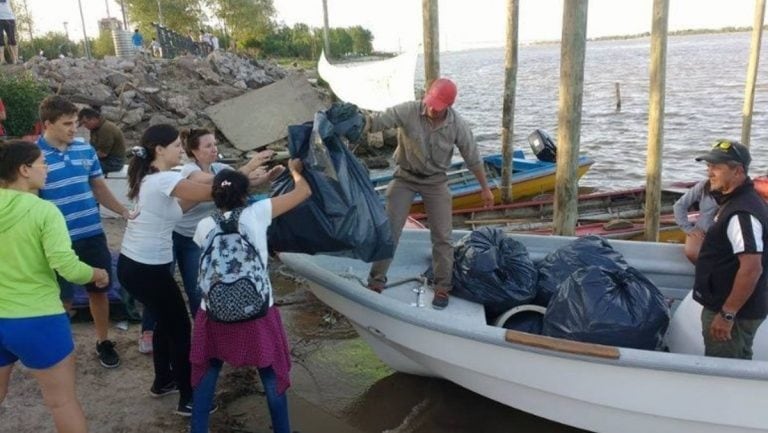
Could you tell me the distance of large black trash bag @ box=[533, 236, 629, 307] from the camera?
416 cm

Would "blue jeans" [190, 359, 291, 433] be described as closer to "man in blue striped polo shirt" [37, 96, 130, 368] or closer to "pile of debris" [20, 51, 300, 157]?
"man in blue striped polo shirt" [37, 96, 130, 368]

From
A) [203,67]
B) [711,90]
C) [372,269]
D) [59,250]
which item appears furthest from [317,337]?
[711,90]

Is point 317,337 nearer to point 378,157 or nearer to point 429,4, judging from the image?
point 429,4

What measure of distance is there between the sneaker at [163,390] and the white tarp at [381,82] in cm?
989

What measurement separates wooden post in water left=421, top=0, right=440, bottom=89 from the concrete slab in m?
5.39

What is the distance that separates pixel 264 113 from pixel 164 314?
11345mm

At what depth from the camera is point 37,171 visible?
265 centimetres

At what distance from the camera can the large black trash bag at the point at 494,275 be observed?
4219 mm

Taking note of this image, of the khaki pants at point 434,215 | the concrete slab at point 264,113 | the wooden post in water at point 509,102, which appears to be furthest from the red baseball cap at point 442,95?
the concrete slab at point 264,113

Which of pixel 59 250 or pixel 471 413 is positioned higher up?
pixel 59 250

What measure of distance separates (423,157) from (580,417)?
1.87 m

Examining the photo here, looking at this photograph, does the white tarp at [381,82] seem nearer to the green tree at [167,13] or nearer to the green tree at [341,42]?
the green tree at [167,13]

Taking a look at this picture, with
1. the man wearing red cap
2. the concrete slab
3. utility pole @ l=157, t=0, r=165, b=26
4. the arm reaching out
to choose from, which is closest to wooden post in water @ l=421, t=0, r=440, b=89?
the man wearing red cap

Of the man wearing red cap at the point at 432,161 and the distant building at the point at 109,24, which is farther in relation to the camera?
the distant building at the point at 109,24
